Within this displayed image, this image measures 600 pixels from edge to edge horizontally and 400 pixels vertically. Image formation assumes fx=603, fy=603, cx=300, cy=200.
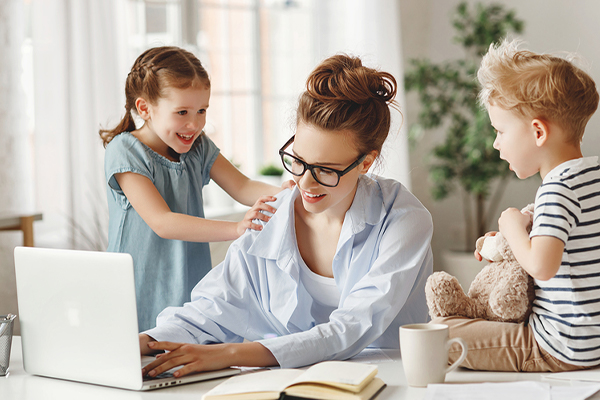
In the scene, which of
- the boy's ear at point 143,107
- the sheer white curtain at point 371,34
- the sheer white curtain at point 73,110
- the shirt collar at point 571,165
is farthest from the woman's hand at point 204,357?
the sheer white curtain at point 371,34

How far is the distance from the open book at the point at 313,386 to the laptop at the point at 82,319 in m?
0.13

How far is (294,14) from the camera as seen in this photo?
434cm

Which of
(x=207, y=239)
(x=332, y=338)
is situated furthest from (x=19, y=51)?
(x=332, y=338)

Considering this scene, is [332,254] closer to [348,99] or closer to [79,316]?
[348,99]

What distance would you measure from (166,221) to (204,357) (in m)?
0.61

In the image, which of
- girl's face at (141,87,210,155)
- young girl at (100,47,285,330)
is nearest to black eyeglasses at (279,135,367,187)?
young girl at (100,47,285,330)

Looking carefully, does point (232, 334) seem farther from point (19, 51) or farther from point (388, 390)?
point (19, 51)

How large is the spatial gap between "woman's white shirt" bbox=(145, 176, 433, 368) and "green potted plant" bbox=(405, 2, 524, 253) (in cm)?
266

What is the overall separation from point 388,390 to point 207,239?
2.56 feet

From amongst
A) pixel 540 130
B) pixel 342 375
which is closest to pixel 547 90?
pixel 540 130

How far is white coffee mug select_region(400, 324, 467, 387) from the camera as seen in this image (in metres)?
0.93

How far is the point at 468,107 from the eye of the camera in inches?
161

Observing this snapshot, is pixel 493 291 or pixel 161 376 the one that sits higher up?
pixel 493 291

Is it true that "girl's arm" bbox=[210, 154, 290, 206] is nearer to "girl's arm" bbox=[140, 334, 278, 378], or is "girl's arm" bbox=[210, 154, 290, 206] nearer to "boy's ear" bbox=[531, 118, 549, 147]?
"girl's arm" bbox=[140, 334, 278, 378]
